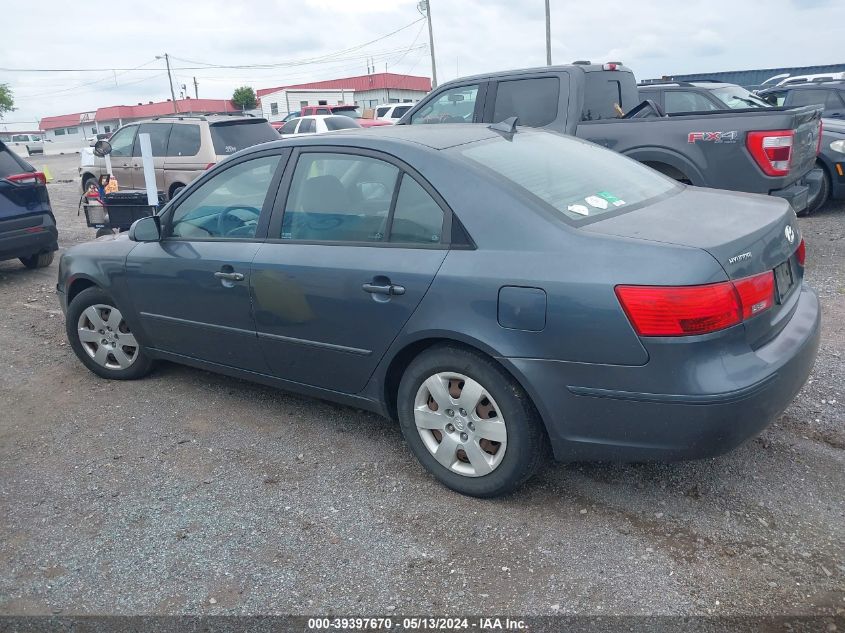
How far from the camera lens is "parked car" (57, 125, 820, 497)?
2.63 meters

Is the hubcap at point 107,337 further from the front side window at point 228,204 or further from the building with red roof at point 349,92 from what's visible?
the building with red roof at point 349,92

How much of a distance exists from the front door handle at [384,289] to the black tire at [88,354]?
208 centimetres

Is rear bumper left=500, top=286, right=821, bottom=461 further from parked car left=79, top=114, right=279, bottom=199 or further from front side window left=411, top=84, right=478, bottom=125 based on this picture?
parked car left=79, top=114, right=279, bottom=199

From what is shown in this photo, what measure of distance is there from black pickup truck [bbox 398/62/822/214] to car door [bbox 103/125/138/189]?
6187 mm

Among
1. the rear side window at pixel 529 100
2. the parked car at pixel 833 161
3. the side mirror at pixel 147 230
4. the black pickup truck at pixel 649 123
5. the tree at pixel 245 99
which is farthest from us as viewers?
the tree at pixel 245 99

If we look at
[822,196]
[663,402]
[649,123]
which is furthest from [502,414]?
[822,196]

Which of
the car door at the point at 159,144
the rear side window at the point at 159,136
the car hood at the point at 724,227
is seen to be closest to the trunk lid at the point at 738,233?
the car hood at the point at 724,227

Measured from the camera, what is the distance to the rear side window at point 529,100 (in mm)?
7094

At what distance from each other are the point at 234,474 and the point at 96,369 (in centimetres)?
190

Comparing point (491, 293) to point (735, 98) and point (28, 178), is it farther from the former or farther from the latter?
point (735, 98)

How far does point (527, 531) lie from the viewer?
2.97 metres

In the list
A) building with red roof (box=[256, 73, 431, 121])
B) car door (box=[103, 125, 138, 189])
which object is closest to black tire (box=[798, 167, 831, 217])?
car door (box=[103, 125, 138, 189])

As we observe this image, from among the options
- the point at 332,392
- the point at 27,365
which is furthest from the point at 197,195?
the point at 27,365

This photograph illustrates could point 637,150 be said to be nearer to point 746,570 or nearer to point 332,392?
point 332,392
